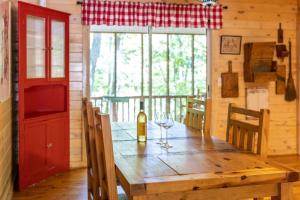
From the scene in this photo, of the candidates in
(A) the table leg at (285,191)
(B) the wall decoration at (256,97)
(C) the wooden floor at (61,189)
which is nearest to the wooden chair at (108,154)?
(A) the table leg at (285,191)

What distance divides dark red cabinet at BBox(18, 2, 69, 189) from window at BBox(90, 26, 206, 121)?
111 cm

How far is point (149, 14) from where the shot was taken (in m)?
4.91

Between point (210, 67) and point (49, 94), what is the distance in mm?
2195

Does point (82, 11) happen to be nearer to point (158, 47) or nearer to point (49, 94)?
point (49, 94)

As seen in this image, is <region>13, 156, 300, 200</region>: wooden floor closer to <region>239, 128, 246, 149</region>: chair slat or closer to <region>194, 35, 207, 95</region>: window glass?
<region>239, 128, 246, 149</region>: chair slat

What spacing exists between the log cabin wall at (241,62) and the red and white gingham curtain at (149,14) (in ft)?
0.50

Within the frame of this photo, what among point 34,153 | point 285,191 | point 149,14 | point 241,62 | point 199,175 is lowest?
point 34,153

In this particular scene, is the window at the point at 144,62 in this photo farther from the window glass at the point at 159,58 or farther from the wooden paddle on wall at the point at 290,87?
the wooden paddle on wall at the point at 290,87

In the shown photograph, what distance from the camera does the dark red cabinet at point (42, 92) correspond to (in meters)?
3.88

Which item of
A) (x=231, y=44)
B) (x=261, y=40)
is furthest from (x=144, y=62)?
(x=261, y=40)

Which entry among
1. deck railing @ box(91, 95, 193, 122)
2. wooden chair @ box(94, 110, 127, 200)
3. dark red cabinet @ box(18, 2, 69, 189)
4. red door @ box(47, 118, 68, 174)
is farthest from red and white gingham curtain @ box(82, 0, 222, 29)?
wooden chair @ box(94, 110, 127, 200)

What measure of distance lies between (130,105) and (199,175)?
178 inches

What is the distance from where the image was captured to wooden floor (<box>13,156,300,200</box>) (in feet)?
12.1

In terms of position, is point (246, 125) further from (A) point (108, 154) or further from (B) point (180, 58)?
(B) point (180, 58)
